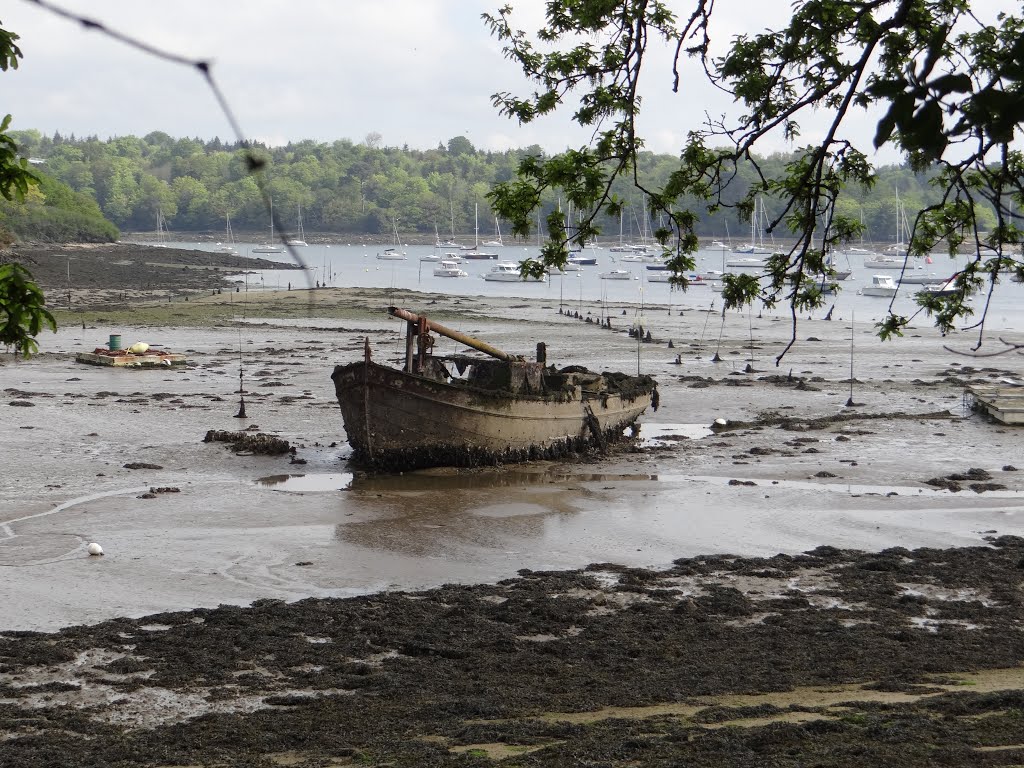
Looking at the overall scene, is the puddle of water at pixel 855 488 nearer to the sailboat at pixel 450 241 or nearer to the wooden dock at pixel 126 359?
the wooden dock at pixel 126 359

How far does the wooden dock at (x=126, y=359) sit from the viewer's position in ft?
114

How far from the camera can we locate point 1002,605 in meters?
13.6

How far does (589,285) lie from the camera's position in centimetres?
10006

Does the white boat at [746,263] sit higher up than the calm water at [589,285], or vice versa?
the white boat at [746,263]

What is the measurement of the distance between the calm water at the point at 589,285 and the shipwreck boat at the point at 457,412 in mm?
27111

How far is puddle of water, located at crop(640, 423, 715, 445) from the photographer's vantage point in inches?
1016

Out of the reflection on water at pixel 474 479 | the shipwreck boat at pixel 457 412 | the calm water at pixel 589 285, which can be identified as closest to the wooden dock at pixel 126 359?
the shipwreck boat at pixel 457 412

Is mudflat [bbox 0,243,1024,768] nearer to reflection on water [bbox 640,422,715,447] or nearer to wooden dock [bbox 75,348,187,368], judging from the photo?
reflection on water [bbox 640,422,715,447]

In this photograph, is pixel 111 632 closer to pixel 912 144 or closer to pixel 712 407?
pixel 912 144

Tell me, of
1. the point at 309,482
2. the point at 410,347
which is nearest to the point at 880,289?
the point at 410,347

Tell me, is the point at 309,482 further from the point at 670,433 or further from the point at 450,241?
the point at 450,241

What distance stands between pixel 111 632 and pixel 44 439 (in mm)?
12786

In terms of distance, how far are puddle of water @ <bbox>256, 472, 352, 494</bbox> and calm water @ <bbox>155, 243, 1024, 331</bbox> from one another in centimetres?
2997

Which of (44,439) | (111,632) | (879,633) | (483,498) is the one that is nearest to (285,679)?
(111,632)
